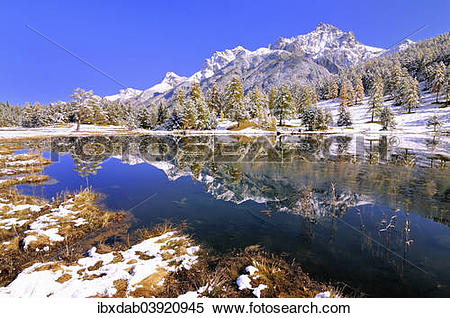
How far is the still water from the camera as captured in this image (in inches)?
243

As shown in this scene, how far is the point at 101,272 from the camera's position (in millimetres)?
5754

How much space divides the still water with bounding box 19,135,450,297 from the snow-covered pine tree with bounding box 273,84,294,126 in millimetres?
46507

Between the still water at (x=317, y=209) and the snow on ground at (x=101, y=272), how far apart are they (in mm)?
1480

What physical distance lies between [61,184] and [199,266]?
13.7 metres

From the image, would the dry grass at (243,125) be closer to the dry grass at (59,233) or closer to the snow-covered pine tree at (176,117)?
the snow-covered pine tree at (176,117)

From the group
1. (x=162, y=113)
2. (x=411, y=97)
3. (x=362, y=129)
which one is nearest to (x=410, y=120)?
(x=411, y=97)

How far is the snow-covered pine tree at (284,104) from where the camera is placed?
6347cm

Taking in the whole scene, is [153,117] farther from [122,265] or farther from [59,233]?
[122,265]

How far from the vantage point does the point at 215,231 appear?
8.40 meters

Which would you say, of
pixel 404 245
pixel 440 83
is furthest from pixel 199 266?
pixel 440 83

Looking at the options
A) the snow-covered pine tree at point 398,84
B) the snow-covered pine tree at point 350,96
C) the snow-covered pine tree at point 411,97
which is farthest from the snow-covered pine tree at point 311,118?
the snow-covered pine tree at point 350,96

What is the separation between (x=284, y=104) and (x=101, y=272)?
213ft

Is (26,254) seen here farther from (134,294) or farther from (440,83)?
(440,83)

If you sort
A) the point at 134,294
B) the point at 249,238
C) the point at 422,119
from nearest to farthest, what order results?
the point at 134,294 < the point at 249,238 < the point at 422,119
